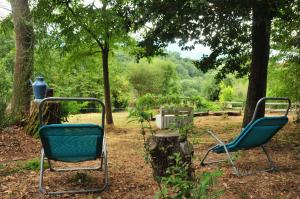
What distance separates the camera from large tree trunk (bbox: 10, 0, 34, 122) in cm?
829

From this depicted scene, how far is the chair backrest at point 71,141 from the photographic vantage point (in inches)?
138

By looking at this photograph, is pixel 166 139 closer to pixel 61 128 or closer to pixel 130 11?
pixel 61 128

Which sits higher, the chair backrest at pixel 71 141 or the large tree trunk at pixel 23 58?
the large tree trunk at pixel 23 58

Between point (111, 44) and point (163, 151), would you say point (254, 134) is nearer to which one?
point (163, 151)

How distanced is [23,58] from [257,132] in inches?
246

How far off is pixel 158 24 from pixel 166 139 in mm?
4897

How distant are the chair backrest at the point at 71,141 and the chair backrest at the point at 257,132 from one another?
5.68ft

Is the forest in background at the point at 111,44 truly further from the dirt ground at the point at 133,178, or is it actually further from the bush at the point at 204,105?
the bush at the point at 204,105

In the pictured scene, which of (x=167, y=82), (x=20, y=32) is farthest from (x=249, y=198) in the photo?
(x=167, y=82)

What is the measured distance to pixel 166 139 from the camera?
403 cm

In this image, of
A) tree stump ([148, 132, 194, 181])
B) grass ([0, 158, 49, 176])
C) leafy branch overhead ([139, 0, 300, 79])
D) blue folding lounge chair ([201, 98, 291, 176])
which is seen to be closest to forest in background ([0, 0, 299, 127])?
leafy branch overhead ([139, 0, 300, 79])

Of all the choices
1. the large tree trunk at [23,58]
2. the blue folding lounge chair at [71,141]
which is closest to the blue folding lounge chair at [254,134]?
the blue folding lounge chair at [71,141]

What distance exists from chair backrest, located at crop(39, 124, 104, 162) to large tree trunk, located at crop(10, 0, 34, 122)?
465 centimetres

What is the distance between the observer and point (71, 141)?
141 inches
